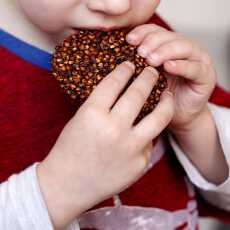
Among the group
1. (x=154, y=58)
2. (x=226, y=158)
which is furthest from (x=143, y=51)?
(x=226, y=158)

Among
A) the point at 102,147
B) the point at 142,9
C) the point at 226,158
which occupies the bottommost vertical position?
the point at 226,158

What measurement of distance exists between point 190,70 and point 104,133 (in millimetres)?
161

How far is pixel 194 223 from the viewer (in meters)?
0.79

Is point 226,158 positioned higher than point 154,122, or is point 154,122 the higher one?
point 154,122

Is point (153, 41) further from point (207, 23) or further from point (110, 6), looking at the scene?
point (207, 23)

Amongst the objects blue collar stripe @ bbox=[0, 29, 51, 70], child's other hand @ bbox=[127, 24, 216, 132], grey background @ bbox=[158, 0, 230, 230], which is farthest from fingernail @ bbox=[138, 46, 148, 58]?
grey background @ bbox=[158, 0, 230, 230]

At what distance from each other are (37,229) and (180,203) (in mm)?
289

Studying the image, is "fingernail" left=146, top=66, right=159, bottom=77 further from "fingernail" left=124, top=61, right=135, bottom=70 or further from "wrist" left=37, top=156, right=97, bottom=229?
"wrist" left=37, top=156, right=97, bottom=229

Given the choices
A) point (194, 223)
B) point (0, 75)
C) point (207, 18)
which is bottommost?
point (194, 223)

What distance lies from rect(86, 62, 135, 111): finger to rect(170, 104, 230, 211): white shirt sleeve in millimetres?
242

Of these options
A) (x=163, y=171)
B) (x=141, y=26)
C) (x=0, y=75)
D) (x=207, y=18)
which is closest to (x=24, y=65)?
(x=0, y=75)

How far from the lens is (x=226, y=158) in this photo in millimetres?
726

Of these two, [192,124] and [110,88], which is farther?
[192,124]

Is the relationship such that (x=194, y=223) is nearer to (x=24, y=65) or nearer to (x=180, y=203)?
(x=180, y=203)
